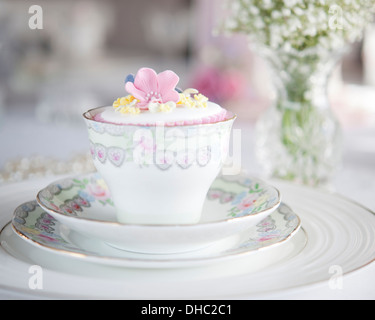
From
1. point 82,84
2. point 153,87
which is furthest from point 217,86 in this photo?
point 153,87

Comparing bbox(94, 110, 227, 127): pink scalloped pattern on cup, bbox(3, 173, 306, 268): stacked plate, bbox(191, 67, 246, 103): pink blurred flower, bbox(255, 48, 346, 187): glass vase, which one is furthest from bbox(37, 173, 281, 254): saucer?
bbox(191, 67, 246, 103): pink blurred flower

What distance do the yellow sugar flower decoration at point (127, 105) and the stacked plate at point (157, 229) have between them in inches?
5.5

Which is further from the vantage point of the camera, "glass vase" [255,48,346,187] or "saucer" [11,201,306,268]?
"glass vase" [255,48,346,187]

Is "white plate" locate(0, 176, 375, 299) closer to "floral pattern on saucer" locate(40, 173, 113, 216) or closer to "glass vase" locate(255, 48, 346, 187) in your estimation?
"floral pattern on saucer" locate(40, 173, 113, 216)

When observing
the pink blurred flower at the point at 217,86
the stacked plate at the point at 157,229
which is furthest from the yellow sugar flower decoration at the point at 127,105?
the pink blurred flower at the point at 217,86

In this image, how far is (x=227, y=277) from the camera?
57 cm

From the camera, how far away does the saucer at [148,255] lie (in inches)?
22.2

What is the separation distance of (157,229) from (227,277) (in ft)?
0.31

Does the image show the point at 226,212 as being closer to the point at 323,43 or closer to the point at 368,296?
the point at 368,296

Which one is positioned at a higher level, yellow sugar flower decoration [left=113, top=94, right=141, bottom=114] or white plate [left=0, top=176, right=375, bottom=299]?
yellow sugar flower decoration [left=113, top=94, right=141, bottom=114]

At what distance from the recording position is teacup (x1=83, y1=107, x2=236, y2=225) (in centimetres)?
64

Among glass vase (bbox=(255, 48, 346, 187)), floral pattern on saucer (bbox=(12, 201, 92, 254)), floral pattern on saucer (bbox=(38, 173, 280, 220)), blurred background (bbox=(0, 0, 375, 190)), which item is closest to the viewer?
floral pattern on saucer (bbox=(12, 201, 92, 254))

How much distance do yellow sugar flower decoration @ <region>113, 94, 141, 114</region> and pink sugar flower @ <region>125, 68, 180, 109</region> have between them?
0.01m

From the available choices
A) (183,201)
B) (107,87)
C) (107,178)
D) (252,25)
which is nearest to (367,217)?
(183,201)
